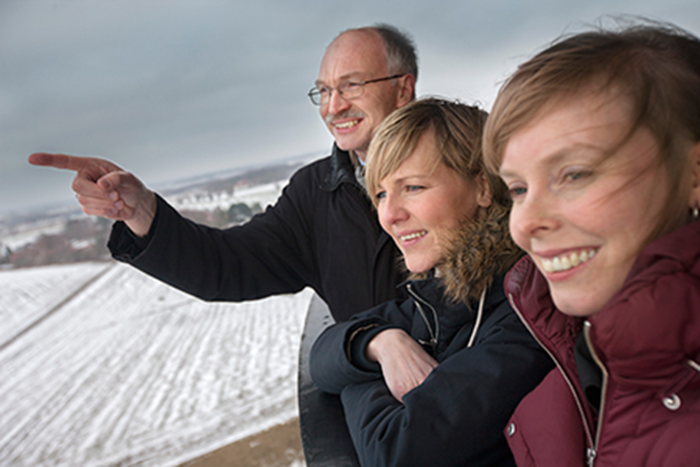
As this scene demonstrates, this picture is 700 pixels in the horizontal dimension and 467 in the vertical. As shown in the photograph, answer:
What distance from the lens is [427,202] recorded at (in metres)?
1.01

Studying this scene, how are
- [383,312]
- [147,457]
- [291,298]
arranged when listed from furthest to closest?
[291,298]
[147,457]
[383,312]

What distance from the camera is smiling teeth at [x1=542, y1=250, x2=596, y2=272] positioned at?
1.95ft

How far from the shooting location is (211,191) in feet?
17.1

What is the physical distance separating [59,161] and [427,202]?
981mm

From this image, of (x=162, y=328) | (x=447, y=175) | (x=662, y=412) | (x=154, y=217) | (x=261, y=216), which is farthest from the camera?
(x=162, y=328)

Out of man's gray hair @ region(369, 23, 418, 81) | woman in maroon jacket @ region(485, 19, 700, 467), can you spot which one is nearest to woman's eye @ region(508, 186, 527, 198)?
woman in maroon jacket @ region(485, 19, 700, 467)

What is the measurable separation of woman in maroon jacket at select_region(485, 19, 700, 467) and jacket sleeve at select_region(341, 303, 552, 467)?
0.38ft

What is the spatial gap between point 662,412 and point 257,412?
310 centimetres

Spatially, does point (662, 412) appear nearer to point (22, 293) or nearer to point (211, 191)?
point (211, 191)

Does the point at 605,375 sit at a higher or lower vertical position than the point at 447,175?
lower

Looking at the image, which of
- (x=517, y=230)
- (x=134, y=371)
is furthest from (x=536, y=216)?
(x=134, y=371)

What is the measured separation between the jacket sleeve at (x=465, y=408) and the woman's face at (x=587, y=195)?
211 mm

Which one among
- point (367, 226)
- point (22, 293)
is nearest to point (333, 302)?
point (367, 226)

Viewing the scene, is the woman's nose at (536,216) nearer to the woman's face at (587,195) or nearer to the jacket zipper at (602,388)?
the woman's face at (587,195)
